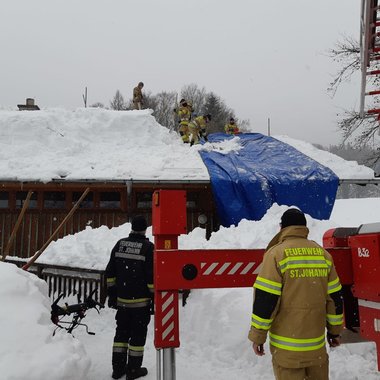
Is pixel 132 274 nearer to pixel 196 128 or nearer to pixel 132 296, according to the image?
pixel 132 296

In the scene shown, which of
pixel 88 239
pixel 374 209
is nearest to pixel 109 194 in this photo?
pixel 88 239

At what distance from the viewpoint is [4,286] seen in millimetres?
4047

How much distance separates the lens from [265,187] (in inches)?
460

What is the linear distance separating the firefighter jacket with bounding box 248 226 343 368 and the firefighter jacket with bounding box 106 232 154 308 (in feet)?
7.09

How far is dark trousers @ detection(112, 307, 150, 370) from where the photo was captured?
15.6ft

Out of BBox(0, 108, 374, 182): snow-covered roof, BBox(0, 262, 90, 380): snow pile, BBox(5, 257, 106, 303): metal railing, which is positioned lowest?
BBox(5, 257, 106, 303): metal railing

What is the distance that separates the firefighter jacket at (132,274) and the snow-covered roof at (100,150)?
6.84 meters

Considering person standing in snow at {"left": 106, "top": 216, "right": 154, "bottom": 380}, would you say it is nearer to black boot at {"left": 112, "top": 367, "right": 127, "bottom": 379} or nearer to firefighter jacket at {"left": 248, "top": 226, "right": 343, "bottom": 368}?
black boot at {"left": 112, "top": 367, "right": 127, "bottom": 379}

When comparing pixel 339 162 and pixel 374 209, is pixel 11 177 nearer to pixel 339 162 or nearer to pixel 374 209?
pixel 339 162

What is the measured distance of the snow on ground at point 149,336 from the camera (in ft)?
11.5

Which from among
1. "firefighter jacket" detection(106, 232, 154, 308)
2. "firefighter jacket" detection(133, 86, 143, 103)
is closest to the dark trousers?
"firefighter jacket" detection(106, 232, 154, 308)

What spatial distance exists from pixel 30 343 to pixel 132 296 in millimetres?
1481

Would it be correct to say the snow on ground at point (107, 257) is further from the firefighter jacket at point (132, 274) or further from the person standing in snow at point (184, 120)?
the firefighter jacket at point (132, 274)

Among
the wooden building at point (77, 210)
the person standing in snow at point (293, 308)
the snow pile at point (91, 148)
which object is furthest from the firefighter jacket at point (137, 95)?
the person standing in snow at point (293, 308)
